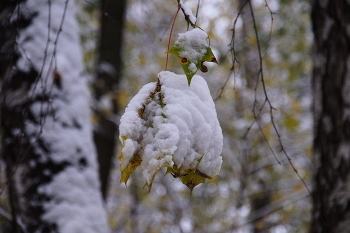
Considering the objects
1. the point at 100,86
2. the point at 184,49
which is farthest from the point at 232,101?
the point at 184,49

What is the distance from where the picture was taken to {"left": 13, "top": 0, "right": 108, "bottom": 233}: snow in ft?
5.14

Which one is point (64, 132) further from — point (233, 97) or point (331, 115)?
point (233, 97)

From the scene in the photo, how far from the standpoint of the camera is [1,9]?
1.54 metres

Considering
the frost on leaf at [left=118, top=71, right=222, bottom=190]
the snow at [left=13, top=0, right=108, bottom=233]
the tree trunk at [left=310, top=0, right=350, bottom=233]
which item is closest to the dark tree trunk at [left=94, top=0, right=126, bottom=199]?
the snow at [left=13, top=0, right=108, bottom=233]

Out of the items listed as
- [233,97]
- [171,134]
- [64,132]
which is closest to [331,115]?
[64,132]

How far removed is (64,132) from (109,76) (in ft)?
8.63

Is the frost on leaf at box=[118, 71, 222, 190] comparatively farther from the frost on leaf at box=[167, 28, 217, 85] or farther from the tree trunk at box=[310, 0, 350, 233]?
the tree trunk at box=[310, 0, 350, 233]

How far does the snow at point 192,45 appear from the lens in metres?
0.70

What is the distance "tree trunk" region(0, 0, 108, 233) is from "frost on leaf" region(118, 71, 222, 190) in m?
0.80

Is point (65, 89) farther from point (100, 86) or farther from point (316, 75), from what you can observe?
point (100, 86)

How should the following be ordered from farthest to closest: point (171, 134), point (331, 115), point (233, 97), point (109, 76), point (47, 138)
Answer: point (233, 97) → point (109, 76) → point (331, 115) → point (47, 138) → point (171, 134)

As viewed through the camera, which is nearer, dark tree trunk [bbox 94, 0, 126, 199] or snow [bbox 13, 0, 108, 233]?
snow [bbox 13, 0, 108, 233]

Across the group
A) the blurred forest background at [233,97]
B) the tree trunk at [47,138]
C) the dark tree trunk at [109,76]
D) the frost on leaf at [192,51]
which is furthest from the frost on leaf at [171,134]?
the dark tree trunk at [109,76]

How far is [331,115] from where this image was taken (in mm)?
1837
